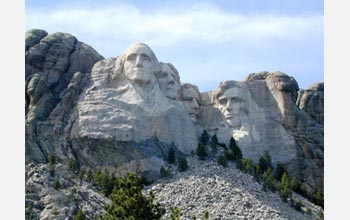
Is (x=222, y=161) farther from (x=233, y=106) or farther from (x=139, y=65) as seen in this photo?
(x=139, y=65)

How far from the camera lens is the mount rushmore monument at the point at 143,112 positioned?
51.2 meters

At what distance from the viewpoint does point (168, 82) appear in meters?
→ 55.1

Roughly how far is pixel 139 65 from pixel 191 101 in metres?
4.29

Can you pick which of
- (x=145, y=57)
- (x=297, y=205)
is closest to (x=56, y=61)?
(x=145, y=57)

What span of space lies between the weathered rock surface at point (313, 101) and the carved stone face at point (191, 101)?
5.67m

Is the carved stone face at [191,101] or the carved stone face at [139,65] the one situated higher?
the carved stone face at [139,65]

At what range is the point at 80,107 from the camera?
52812mm

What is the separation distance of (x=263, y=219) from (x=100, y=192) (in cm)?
748

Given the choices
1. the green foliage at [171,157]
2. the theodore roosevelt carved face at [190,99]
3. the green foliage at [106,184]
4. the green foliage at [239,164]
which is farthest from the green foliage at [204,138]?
the green foliage at [106,184]

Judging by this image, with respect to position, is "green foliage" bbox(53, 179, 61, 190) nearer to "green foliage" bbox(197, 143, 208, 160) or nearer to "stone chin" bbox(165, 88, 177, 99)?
"green foliage" bbox(197, 143, 208, 160)

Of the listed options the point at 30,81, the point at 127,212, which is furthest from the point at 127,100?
the point at 127,212

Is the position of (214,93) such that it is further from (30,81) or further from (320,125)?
(30,81)

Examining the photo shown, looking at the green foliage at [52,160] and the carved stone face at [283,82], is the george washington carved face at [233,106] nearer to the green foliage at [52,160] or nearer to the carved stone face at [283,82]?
the carved stone face at [283,82]

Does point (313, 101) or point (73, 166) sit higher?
point (313, 101)
